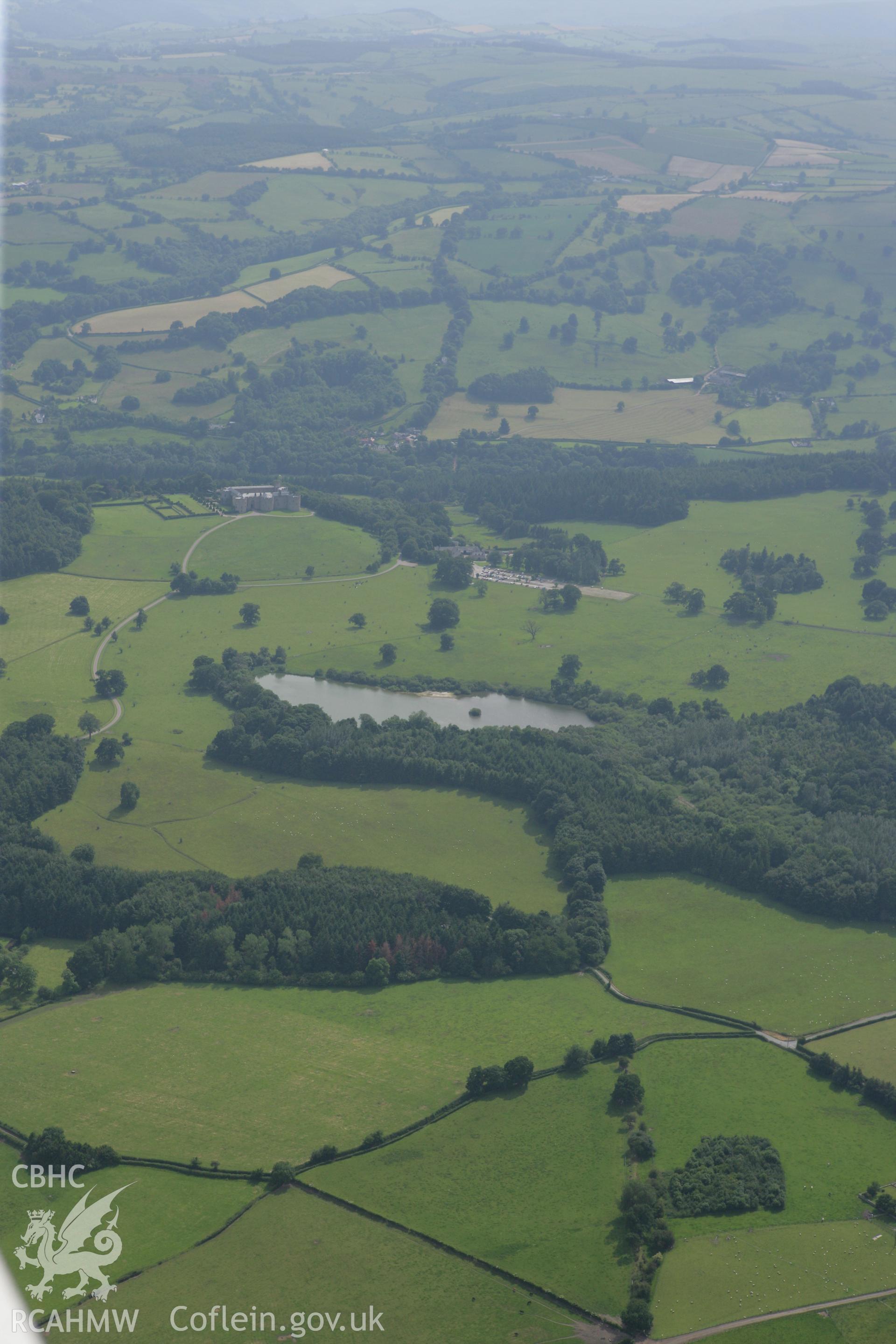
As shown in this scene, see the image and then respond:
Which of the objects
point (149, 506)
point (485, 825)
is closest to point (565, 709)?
point (485, 825)

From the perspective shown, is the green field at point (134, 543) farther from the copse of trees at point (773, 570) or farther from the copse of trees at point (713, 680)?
the copse of trees at point (773, 570)

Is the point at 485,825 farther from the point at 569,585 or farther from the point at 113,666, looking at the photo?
the point at 569,585

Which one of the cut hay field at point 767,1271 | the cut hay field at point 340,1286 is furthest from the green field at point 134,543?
the cut hay field at point 767,1271

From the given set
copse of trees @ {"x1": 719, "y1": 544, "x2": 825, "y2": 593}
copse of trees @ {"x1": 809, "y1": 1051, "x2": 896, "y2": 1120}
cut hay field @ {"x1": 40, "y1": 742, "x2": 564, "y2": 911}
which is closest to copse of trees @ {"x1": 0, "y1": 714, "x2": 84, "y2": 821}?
cut hay field @ {"x1": 40, "y1": 742, "x2": 564, "y2": 911}

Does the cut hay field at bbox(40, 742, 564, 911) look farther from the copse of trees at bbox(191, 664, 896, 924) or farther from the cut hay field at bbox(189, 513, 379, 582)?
the cut hay field at bbox(189, 513, 379, 582)

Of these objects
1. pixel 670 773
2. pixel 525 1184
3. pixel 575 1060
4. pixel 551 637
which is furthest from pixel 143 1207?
pixel 551 637

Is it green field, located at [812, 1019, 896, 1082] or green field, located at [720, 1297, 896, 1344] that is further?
green field, located at [812, 1019, 896, 1082]
